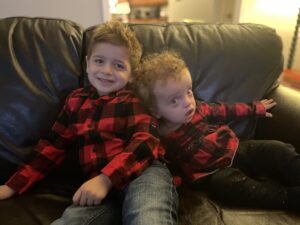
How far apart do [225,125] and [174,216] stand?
0.48 m

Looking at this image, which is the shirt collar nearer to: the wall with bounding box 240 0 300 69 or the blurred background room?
the blurred background room

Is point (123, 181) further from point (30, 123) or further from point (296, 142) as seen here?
point (296, 142)

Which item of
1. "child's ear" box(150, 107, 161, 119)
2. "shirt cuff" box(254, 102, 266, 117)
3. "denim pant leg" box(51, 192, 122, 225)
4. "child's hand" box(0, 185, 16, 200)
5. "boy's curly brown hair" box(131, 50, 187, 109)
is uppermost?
"boy's curly brown hair" box(131, 50, 187, 109)

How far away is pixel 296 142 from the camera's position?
46.1 inches

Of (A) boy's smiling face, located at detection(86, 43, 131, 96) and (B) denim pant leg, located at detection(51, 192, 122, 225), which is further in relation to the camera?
(A) boy's smiling face, located at detection(86, 43, 131, 96)

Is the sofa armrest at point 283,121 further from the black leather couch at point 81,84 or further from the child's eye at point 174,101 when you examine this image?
the child's eye at point 174,101

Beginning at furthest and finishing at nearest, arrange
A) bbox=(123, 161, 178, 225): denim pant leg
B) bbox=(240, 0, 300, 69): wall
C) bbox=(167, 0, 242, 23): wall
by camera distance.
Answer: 1. bbox=(167, 0, 242, 23): wall
2. bbox=(240, 0, 300, 69): wall
3. bbox=(123, 161, 178, 225): denim pant leg

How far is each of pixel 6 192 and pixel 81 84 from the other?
456 millimetres

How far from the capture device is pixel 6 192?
41.0 inches

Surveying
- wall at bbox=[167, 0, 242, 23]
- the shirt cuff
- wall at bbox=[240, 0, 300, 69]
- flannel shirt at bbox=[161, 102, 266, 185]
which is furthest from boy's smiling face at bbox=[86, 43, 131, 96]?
wall at bbox=[167, 0, 242, 23]

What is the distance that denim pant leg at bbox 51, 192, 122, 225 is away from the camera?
0.86 metres

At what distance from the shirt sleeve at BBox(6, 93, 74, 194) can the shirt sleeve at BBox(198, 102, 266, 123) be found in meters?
0.49

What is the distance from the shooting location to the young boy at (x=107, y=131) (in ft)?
3.15

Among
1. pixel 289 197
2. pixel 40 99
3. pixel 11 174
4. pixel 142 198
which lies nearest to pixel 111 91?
pixel 40 99
